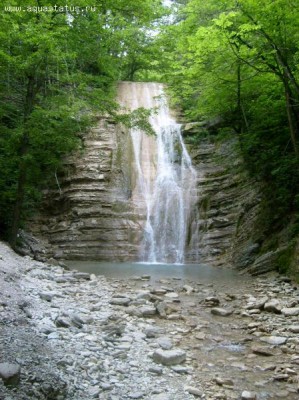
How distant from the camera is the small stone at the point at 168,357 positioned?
4.13 meters

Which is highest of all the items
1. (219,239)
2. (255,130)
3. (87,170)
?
(255,130)

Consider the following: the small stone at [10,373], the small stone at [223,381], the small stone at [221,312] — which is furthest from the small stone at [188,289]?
Answer: the small stone at [10,373]

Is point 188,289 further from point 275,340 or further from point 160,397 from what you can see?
point 160,397

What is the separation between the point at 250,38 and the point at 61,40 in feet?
17.3

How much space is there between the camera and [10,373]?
8.99 feet

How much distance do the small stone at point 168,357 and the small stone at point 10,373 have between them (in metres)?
1.76

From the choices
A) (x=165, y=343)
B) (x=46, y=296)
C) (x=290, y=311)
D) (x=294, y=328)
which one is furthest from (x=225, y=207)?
(x=165, y=343)

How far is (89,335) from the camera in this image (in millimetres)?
4539

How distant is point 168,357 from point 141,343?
599 mm

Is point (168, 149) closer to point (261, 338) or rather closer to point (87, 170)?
point (87, 170)

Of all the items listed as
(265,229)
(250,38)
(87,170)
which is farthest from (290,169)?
(87,170)

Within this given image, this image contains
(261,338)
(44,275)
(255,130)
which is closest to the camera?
(261,338)

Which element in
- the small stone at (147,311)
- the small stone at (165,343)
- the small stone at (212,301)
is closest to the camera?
the small stone at (165,343)

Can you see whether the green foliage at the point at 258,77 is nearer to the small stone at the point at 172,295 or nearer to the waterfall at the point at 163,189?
the waterfall at the point at 163,189
